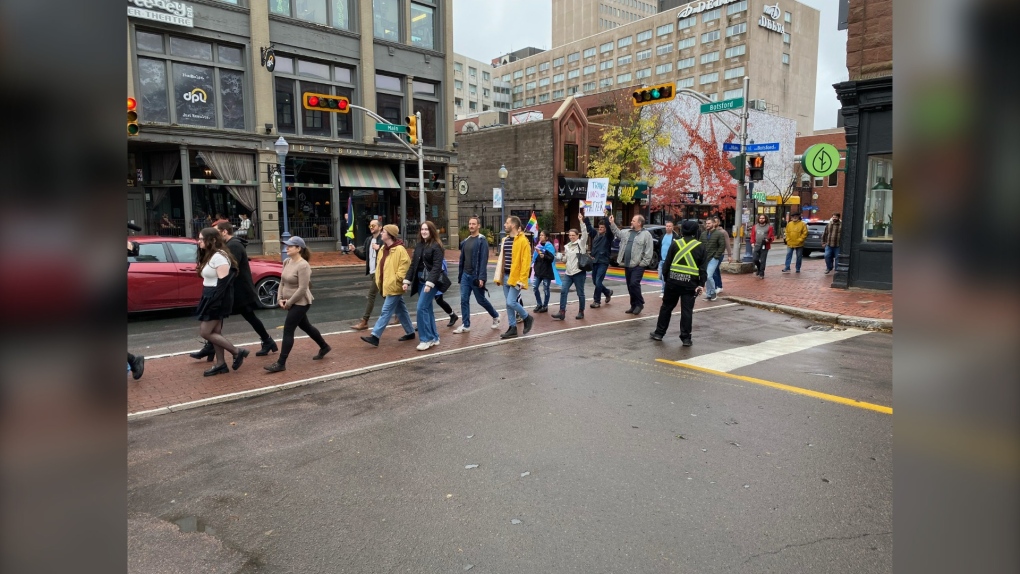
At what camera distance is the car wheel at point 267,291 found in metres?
12.1

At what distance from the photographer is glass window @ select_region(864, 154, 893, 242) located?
13664mm

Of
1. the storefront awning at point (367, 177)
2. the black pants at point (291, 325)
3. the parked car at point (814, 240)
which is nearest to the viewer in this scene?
the black pants at point (291, 325)

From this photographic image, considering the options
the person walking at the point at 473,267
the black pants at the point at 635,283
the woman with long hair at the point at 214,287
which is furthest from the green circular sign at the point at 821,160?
the woman with long hair at the point at 214,287

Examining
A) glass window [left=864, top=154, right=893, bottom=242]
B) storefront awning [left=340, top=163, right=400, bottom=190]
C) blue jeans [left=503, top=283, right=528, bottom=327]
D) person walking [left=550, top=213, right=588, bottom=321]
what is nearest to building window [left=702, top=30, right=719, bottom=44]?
storefront awning [left=340, top=163, right=400, bottom=190]

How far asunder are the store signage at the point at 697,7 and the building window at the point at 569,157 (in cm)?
5366

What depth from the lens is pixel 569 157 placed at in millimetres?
38844

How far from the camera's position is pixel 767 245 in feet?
56.1

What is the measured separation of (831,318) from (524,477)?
8656 mm

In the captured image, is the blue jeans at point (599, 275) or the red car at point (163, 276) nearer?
the red car at point (163, 276)

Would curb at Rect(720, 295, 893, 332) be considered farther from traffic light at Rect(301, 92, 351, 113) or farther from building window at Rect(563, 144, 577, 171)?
building window at Rect(563, 144, 577, 171)

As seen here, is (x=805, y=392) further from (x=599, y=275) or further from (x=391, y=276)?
(x=599, y=275)

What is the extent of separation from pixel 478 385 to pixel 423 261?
2.81 metres

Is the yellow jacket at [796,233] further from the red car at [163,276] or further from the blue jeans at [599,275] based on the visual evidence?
the red car at [163,276]
